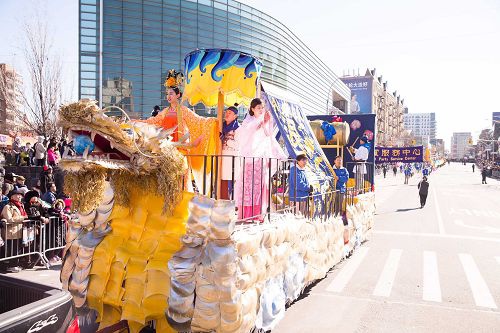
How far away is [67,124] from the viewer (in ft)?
10.8

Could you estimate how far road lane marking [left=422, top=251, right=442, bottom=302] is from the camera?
6.80 metres

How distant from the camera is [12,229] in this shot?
786 cm

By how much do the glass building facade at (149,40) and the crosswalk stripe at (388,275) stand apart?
913 inches

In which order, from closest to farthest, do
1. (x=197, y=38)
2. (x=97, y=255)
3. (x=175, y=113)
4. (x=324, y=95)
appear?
(x=97, y=255)
(x=175, y=113)
(x=197, y=38)
(x=324, y=95)

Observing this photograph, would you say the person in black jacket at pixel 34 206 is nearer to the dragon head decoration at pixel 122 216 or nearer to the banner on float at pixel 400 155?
the dragon head decoration at pixel 122 216

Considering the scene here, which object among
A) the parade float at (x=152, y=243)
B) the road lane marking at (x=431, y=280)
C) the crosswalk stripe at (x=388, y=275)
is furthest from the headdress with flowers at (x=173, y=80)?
the road lane marking at (x=431, y=280)

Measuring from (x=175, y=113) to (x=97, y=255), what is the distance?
6.89 ft

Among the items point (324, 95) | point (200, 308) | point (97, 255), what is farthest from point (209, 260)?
point (324, 95)

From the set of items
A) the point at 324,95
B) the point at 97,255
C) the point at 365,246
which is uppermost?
the point at 324,95

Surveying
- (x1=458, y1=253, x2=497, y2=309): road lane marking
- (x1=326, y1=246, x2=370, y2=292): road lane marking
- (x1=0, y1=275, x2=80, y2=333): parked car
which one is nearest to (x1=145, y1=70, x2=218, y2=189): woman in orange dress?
(x1=0, y1=275, x2=80, y2=333): parked car

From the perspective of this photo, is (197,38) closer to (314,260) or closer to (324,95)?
(324,95)

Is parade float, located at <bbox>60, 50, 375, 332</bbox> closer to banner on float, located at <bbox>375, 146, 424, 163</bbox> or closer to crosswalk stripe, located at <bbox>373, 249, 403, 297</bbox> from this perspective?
crosswalk stripe, located at <bbox>373, 249, 403, 297</bbox>

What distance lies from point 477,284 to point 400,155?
9986mm

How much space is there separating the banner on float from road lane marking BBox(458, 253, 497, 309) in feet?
24.2
